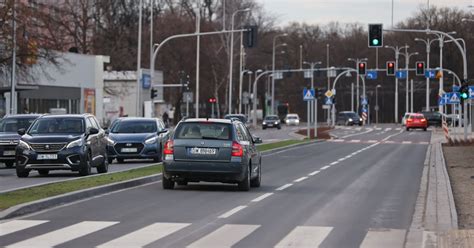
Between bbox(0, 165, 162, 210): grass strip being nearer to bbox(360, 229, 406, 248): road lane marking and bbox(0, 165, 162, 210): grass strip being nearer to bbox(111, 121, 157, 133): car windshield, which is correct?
bbox(360, 229, 406, 248): road lane marking

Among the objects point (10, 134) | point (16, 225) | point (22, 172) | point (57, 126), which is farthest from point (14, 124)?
point (16, 225)

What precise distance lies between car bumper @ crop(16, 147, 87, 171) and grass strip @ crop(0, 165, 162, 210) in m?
1.15

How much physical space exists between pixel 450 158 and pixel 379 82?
99.9m

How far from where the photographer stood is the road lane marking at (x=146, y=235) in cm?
1211

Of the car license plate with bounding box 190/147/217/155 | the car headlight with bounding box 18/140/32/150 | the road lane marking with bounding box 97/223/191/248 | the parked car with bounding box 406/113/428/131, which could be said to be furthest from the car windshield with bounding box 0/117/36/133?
the parked car with bounding box 406/113/428/131

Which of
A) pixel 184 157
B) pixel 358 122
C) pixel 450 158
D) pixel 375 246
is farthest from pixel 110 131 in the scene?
pixel 358 122

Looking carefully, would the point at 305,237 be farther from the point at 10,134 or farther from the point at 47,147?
the point at 10,134

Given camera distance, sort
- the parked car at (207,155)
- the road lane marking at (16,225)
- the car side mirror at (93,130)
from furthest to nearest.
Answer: the car side mirror at (93,130) < the parked car at (207,155) < the road lane marking at (16,225)

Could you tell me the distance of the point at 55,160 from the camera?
25312 millimetres

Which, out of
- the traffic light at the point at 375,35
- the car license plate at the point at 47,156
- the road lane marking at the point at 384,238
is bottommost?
the road lane marking at the point at 384,238

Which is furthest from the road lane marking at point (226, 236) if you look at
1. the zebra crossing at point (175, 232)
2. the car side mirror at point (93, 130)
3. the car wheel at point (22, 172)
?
the car side mirror at point (93, 130)

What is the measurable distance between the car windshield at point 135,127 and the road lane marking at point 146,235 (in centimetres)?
2068

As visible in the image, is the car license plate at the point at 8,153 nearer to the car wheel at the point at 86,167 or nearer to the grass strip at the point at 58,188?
the car wheel at the point at 86,167

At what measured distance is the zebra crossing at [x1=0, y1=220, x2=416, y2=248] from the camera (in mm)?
12203
